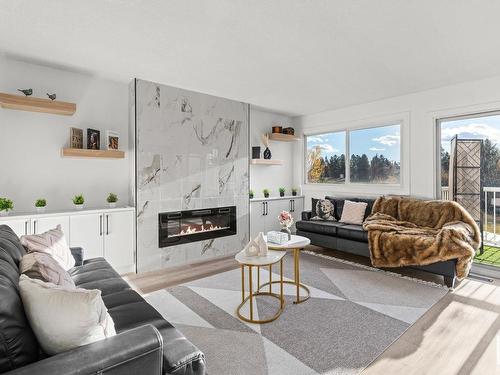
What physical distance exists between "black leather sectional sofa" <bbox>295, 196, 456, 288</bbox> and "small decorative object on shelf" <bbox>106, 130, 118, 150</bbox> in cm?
314

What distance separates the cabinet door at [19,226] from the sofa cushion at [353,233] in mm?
3949

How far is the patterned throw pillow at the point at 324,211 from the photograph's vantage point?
4.98 m

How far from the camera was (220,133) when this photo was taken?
4680mm

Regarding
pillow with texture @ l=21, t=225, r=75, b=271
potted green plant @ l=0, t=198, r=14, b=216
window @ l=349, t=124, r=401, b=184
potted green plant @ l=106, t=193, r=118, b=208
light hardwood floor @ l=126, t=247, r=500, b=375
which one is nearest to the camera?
light hardwood floor @ l=126, t=247, r=500, b=375

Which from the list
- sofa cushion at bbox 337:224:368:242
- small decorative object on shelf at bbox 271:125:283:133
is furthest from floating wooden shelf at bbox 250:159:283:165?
sofa cushion at bbox 337:224:368:242

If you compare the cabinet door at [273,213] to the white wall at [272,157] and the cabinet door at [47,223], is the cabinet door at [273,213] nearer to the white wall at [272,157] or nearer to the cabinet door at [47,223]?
the white wall at [272,157]

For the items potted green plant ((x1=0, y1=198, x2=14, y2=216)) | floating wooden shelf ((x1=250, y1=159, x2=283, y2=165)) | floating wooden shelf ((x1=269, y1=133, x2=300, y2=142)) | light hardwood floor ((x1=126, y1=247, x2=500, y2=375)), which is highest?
floating wooden shelf ((x1=269, y1=133, x2=300, y2=142))

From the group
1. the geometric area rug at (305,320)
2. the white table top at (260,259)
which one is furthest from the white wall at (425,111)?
the white table top at (260,259)

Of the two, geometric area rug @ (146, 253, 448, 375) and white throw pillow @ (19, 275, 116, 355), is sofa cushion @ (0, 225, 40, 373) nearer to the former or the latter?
white throw pillow @ (19, 275, 116, 355)

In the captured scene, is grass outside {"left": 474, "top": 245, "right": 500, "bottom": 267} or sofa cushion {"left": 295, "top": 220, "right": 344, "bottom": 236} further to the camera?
sofa cushion {"left": 295, "top": 220, "right": 344, "bottom": 236}

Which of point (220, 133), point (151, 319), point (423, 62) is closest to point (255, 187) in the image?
point (220, 133)

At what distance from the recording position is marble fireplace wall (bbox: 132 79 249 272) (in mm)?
3863

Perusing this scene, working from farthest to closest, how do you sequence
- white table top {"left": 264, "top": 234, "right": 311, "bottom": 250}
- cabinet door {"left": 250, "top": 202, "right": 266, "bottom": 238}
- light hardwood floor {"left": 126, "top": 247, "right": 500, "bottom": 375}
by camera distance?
cabinet door {"left": 250, "top": 202, "right": 266, "bottom": 238}, white table top {"left": 264, "top": 234, "right": 311, "bottom": 250}, light hardwood floor {"left": 126, "top": 247, "right": 500, "bottom": 375}

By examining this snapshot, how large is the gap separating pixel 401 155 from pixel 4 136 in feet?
17.9
